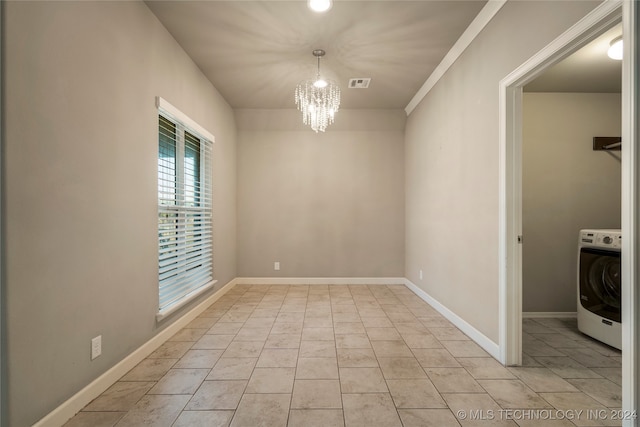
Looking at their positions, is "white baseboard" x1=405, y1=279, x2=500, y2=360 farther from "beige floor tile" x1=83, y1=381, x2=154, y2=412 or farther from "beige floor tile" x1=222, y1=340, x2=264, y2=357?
"beige floor tile" x1=83, y1=381, x2=154, y2=412

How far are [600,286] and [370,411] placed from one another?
2.48 m

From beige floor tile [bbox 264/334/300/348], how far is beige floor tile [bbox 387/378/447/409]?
3.00 feet

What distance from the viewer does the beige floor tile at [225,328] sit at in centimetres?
279

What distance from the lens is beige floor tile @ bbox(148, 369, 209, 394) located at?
185cm

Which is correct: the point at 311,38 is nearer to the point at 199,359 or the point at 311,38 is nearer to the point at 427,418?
the point at 199,359

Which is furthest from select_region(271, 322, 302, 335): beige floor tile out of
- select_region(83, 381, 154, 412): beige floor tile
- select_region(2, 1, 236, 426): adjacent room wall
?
select_region(83, 381, 154, 412): beige floor tile

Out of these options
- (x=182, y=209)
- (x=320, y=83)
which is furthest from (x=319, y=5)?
(x=182, y=209)

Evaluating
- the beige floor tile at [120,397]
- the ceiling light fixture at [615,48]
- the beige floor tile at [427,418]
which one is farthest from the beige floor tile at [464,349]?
the ceiling light fixture at [615,48]

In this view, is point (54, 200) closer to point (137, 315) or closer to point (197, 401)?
point (137, 315)

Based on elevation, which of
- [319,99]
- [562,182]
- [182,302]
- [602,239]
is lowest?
[182,302]

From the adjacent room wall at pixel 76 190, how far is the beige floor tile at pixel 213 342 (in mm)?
388

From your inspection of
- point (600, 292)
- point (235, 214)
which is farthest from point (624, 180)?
point (235, 214)

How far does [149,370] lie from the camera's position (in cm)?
209

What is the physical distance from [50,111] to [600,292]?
14.0ft
